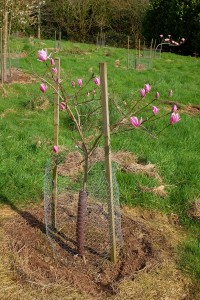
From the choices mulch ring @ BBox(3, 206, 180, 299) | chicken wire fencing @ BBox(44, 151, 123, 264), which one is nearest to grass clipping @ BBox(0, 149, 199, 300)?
mulch ring @ BBox(3, 206, 180, 299)

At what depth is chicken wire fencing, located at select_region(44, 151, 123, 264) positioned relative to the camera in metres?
3.44

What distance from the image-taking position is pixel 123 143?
19.7ft

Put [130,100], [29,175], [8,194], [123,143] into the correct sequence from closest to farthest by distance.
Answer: [8,194], [29,175], [123,143], [130,100]

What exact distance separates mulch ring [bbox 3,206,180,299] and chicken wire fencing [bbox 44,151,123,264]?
1 cm

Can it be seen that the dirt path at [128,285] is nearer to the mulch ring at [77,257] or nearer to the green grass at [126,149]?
the mulch ring at [77,257]

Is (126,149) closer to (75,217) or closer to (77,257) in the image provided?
(75,217)

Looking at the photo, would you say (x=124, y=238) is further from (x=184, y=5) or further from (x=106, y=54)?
(x=184, y=5)

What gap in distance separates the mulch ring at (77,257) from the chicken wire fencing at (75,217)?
1 cm

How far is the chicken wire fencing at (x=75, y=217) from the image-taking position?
3438 millimetres

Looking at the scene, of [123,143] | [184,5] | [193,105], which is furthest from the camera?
[184,5]

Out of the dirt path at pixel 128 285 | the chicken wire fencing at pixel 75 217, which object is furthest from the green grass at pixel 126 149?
the chicken wire fencing at pixel 75 217

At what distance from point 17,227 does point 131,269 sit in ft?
3.77

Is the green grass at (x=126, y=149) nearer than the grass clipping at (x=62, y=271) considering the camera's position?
No

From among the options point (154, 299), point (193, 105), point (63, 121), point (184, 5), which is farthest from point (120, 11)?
point (154, 299)
